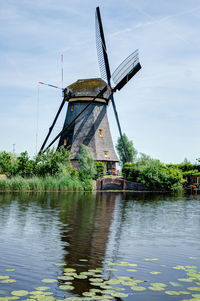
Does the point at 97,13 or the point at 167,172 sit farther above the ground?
the point at 97,13

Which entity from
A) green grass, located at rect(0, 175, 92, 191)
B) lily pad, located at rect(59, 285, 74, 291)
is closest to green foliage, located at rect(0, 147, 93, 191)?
green grass, located at rect(0, 175, 92, 191)

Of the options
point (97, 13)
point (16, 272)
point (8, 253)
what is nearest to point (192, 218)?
point (8, 253)

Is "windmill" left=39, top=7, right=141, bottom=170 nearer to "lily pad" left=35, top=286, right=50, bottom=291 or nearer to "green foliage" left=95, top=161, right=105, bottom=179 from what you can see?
"green foliage" left=95, top=161, right=105, bottom=179

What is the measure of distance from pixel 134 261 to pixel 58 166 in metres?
26.2

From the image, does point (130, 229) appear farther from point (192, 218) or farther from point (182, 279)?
point (182, 279)

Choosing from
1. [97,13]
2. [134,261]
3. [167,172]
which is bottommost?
[134,261]

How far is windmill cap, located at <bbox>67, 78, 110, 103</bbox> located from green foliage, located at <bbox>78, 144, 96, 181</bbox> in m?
5.32

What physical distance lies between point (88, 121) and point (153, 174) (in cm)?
876

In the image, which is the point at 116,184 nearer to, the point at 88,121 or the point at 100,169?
the point at 100,169

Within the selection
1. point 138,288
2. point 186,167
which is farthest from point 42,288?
point 186,167

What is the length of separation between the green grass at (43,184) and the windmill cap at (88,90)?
33.4 ft

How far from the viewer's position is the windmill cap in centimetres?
A: 3856

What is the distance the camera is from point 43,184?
95.7ft

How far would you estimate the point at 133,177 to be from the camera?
125ft
